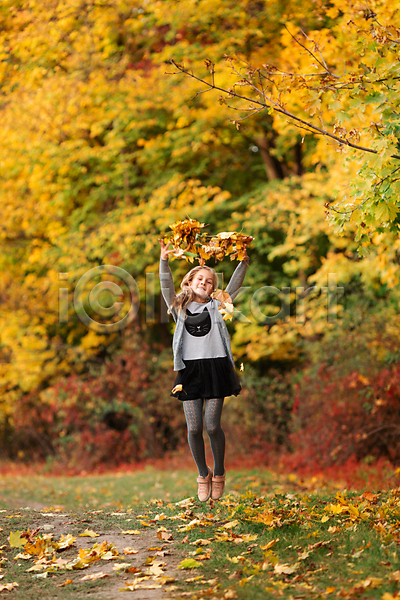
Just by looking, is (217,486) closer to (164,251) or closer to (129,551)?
(129,551)

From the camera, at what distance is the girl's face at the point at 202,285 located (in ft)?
18.5

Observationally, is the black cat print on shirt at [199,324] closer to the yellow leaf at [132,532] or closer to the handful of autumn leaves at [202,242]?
the handful of autumn leaves at [202,242]

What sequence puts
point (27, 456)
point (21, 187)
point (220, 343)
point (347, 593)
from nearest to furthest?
1. point (347, 593)
2. point (220, 343)
3. point (21, 187)
4. point (27, 456)

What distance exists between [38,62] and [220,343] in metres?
11.3

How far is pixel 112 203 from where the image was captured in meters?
15.9

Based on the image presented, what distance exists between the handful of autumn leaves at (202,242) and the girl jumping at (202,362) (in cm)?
13

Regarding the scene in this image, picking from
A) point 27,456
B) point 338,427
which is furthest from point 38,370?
point 338,427

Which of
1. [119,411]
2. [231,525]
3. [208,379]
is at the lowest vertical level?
[119,411]

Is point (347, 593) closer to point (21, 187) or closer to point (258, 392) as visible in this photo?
point (258, 392)

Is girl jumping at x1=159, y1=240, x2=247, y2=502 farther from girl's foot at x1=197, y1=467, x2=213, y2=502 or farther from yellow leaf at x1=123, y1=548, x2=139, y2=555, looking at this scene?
yellow leaf at x1=123, y1=548, x2=139, y2=555

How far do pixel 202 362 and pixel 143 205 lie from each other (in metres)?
8.74

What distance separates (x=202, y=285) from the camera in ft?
18.4

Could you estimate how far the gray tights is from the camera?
17.6 ft

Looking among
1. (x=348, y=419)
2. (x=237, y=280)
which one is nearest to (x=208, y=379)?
(x=237, y=280)
